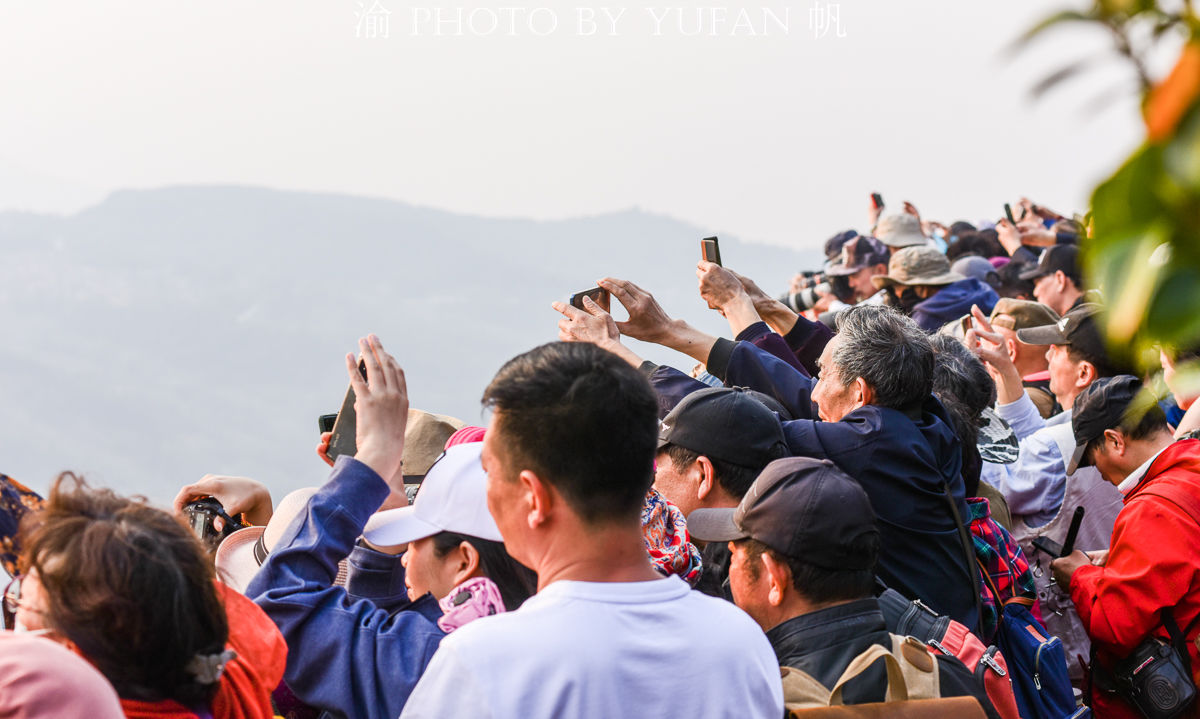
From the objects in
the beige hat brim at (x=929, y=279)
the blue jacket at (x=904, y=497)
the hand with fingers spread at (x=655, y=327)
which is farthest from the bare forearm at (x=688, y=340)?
the beige hat brim at (x=929, y=279)

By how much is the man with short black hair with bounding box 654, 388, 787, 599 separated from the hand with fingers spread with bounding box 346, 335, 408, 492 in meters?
0.70

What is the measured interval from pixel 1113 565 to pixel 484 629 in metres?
2.07

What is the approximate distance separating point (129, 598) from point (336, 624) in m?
0.48

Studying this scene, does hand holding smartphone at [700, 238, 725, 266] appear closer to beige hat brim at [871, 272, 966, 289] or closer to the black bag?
the black bag

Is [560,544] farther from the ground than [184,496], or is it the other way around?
[560,544]

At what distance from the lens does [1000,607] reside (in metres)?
2.71

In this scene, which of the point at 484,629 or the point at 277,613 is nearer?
the point at 484,629

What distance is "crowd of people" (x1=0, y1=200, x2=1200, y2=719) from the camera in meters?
1.38

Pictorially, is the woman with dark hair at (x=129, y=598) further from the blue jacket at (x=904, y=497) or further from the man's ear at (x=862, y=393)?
the man's ear at (x=862, y=393)

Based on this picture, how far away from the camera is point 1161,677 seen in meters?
2.71

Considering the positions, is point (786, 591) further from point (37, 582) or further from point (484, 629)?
point (37, 582)

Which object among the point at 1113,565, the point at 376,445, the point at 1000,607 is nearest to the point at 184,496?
the point at 376,445

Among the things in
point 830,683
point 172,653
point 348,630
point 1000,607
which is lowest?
point 1000,607

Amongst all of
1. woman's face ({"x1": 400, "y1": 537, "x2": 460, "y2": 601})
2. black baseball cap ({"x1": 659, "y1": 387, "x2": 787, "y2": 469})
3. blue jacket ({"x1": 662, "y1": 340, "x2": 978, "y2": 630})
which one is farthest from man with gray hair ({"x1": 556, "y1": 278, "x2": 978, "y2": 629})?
woman's face ({"x1": 400, "y1": 537, "x2": 460, "y2": 601})
